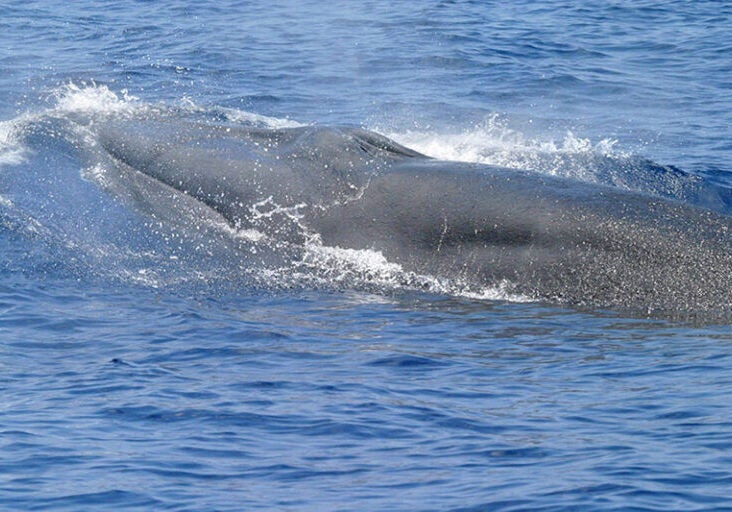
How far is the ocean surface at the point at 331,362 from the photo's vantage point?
34.6 ft

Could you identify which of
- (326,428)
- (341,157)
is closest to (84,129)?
(341,157)

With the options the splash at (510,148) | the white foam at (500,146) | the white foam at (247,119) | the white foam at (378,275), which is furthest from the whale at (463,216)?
the white foam at (247,119)

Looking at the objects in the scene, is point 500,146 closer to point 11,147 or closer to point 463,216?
point 463,216

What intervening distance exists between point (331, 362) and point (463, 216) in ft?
11.4

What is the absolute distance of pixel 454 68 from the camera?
3284cm

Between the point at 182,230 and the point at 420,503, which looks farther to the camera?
the point at 182,230

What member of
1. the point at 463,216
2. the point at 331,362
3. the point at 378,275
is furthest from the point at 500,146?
the point at 331,362

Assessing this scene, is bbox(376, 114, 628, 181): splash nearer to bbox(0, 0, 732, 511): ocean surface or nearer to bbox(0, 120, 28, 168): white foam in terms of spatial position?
bbox(0, 0, 732, 511): ocean surface

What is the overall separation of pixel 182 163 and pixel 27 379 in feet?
19.4

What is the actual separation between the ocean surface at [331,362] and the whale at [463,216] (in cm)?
36

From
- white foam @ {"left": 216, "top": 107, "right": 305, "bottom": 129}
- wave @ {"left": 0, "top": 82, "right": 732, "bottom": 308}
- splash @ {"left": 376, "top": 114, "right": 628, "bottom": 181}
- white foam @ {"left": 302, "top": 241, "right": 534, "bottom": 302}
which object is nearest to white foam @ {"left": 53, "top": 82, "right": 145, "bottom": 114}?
wave @ {"left": 0, "top": 82, "right": 732, "bottom": 308}

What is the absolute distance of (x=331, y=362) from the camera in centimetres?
1378

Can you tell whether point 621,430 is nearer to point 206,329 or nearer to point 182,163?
point 206,329

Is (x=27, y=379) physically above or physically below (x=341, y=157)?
below
